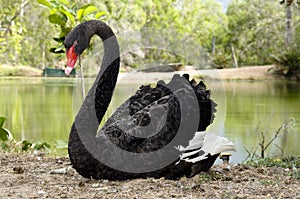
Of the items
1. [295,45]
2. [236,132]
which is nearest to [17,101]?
[236,132]

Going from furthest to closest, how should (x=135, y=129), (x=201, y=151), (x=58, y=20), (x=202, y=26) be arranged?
(x=202, y=26) < (x=58, y=20) < (x=201, y=151) < (x=135, y=129)

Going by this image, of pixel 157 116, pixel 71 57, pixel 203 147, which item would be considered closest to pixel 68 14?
pixel 71 57

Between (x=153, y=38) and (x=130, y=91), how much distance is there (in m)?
0.57

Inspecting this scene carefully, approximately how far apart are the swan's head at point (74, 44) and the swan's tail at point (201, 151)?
0.78 m

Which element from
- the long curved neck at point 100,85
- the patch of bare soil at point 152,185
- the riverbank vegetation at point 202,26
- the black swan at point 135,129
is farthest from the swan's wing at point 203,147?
the riverbank vegetation at point 202,26

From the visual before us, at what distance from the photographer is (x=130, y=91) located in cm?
417

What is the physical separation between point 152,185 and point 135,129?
318 mm

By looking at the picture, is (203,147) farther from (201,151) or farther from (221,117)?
(221,117)

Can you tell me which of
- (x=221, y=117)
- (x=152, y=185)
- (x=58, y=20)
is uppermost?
(x=58, y=20)

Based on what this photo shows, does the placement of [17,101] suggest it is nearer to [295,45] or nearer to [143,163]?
[143,163]

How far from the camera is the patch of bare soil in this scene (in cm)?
235

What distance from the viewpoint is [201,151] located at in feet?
9.40

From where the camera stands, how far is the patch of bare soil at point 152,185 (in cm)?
235

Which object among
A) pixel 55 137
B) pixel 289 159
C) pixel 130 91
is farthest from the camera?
pixel 55 137
